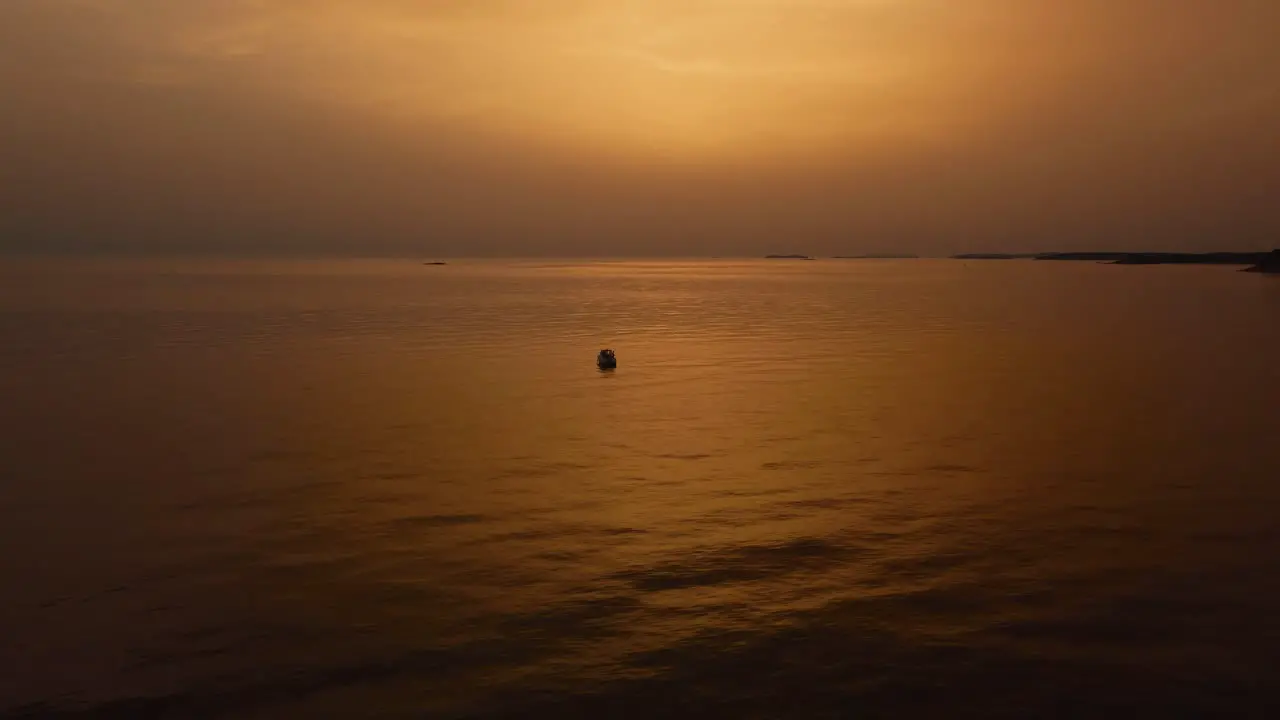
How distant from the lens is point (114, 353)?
165 feet

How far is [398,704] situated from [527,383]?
94.7 ft

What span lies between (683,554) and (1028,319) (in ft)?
220

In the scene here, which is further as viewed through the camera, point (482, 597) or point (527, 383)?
point (527, 383)

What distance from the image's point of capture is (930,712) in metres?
11.2

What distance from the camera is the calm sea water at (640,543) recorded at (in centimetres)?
1199

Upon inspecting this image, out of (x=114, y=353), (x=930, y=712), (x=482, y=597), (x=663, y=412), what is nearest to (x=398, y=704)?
(x=482, y=597)

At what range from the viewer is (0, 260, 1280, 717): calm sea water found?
11992 millimetres

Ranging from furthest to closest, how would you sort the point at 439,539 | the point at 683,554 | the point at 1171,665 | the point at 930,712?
the point at 439,539 → the point at 683,554 → the point at 1171,665 → the point at 930,712

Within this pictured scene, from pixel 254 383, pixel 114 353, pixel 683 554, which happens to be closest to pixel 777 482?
pixel 683 554

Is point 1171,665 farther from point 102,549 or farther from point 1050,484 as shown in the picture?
point 102,549

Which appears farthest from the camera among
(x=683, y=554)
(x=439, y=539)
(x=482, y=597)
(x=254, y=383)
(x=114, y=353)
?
(x=114, y=353)

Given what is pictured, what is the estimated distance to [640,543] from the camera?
58.1ft

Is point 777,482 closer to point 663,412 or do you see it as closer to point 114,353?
point 663,412

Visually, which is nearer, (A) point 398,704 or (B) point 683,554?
(A) point 398,704
